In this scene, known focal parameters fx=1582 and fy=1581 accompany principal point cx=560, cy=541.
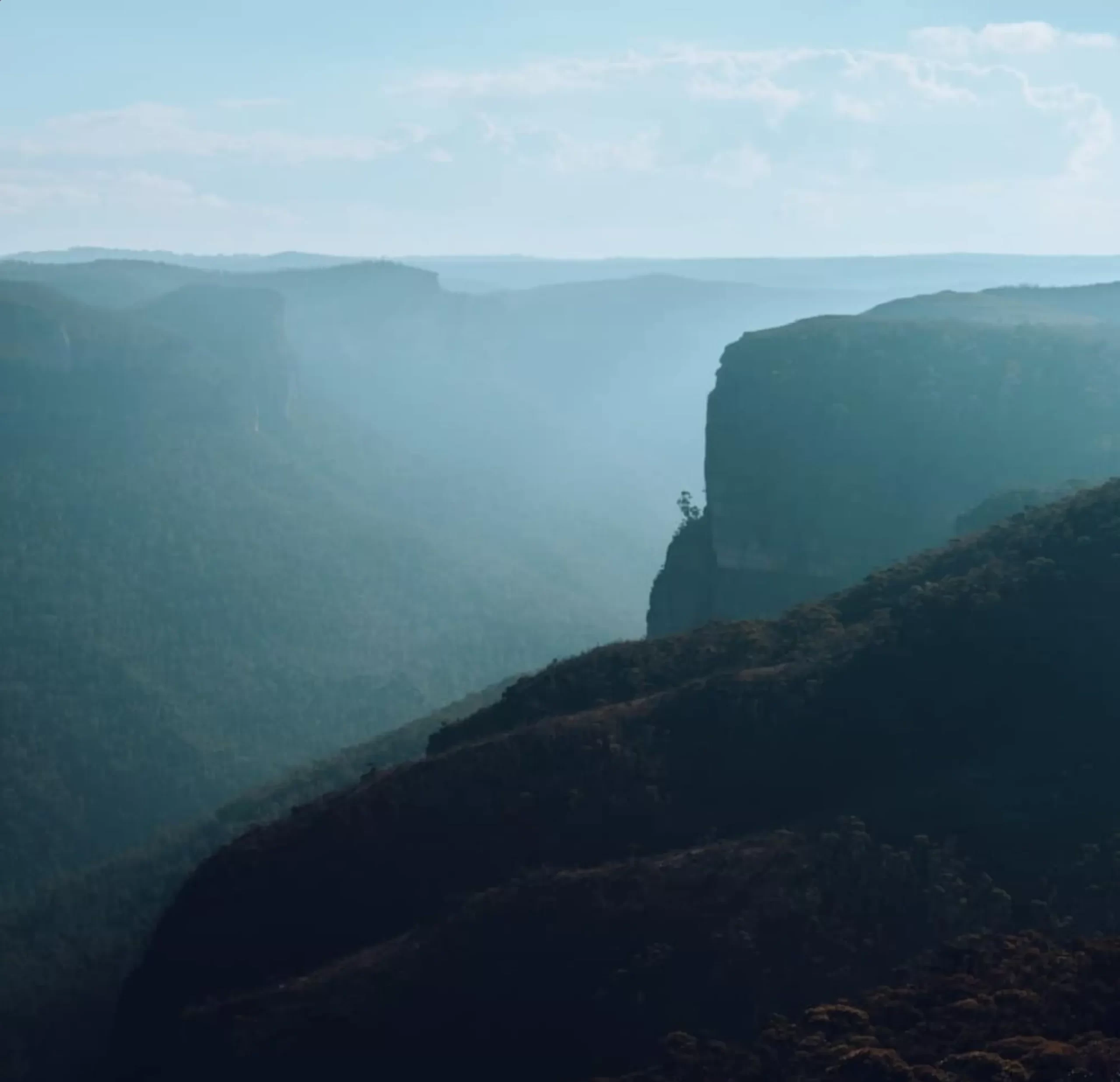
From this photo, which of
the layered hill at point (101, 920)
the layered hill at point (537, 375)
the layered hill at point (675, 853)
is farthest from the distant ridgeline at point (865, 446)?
the layered hill at point (537, 375)

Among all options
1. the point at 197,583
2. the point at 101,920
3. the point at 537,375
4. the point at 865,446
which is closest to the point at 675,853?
the point at 101,920

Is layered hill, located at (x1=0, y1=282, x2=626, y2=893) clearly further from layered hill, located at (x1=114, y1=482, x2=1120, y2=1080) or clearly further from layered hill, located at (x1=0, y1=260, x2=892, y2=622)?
layered hill, located at (x1=114, y1=482, x2=1120, y2=1080)

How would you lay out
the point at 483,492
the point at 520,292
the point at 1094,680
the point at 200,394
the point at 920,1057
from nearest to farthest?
1. the point at 920,1057
2. the point at 1094,680
3. the point at 200,394
4. the point at 483,492
5. the point at 520,292

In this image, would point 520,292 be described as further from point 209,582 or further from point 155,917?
point 155,917

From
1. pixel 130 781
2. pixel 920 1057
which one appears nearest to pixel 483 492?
pixel 130 781

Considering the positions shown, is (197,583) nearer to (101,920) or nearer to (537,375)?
(101,920)

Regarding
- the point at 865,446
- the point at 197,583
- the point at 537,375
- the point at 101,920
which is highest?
the point at 865,446

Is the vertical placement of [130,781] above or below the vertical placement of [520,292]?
below
